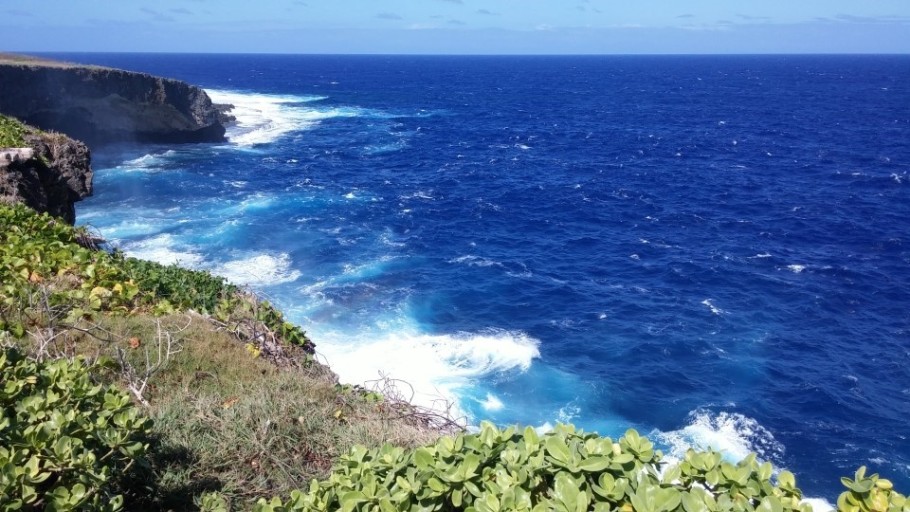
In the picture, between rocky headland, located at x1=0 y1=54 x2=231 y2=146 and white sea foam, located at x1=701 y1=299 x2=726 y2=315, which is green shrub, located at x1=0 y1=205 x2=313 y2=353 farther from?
rocky headland, located at x1=0 y1=54 x2=231 y2=146

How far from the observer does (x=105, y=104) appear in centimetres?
6247

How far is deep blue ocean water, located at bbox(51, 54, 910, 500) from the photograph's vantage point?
2441cm

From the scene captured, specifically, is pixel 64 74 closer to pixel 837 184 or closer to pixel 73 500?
pixel 73 500

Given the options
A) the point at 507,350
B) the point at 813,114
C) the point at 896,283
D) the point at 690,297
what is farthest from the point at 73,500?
the point at 813,114

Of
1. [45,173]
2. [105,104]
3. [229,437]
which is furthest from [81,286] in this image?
[105,104]

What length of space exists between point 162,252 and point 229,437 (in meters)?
30.2

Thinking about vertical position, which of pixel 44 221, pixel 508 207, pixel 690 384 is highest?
pixel 44 221

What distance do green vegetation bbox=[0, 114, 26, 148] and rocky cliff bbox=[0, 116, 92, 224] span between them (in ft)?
0.15

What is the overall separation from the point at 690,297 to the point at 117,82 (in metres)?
56.6

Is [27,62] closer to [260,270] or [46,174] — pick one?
[260,270]

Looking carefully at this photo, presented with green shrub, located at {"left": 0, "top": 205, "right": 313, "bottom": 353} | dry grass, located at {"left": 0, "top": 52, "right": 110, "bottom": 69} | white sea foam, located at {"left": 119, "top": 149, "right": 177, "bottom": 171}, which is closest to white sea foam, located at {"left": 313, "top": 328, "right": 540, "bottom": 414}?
green shrub, located at {"left": 0, "top": 205, "right": 313, "bottom": 353}

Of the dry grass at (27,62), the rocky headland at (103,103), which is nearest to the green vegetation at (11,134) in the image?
the rocky headland at (103,103)

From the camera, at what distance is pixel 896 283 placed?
35.1m

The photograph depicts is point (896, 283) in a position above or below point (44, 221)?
below
